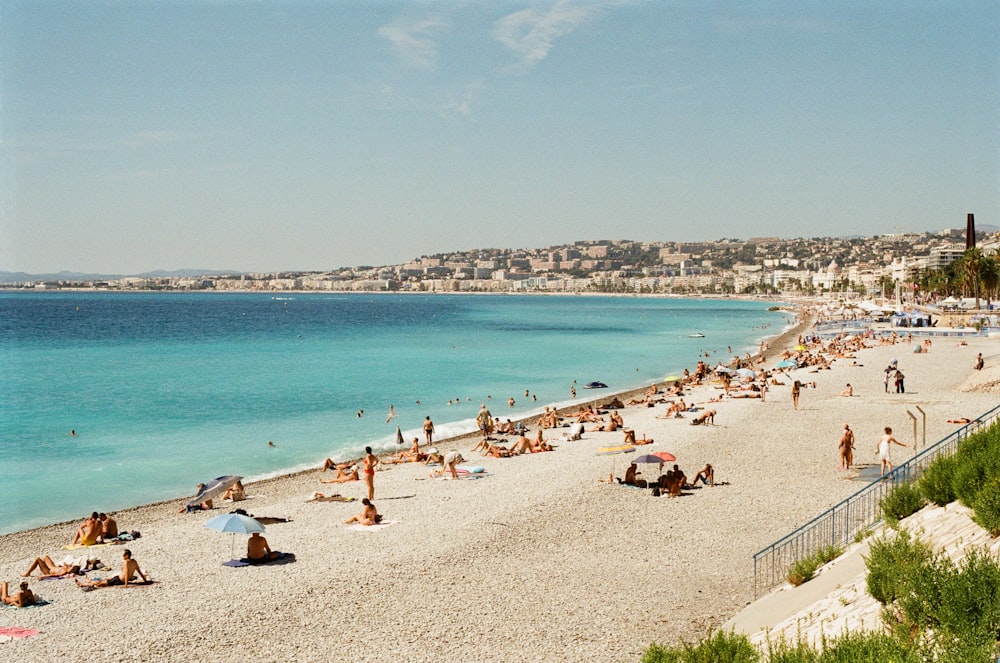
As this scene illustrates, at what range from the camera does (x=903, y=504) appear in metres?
10.7

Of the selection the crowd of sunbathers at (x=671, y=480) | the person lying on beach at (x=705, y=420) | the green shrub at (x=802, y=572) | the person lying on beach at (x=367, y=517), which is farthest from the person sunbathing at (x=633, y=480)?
the person lying on beach at (x=705, y=420)

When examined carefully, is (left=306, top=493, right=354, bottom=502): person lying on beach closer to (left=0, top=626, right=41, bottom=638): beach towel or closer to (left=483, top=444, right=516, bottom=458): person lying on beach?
(left=483, top=444, right=516, bottom=458): person lying on beach

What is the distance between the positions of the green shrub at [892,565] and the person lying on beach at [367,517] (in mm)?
9338

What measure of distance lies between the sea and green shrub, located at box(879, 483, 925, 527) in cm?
1627

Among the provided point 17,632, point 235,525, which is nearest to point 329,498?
point 235,525

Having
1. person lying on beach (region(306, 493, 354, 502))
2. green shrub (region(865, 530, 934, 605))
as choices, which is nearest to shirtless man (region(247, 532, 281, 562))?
person lying on beach (region(306, 493, 354, 502))

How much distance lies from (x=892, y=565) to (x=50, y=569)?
12180 mm

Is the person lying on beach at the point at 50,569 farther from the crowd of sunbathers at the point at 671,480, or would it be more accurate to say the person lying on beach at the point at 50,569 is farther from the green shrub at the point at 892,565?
the green shrub at the point at 892,565

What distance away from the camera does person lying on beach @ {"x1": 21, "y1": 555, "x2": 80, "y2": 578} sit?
12.4m

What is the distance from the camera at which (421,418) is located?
31.3 metres

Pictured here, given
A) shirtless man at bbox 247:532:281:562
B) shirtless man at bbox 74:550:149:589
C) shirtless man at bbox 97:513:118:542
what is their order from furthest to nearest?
shirtless man at bbox 97:513:118:542 < shirtless man at bbox 247:532:281:562 < shirtless man at bbox 74:550:149:589

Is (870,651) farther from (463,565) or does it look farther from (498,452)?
(498,452)

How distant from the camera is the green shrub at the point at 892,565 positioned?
6.95 m

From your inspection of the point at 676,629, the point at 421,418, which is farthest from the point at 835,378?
the point at 676,629
